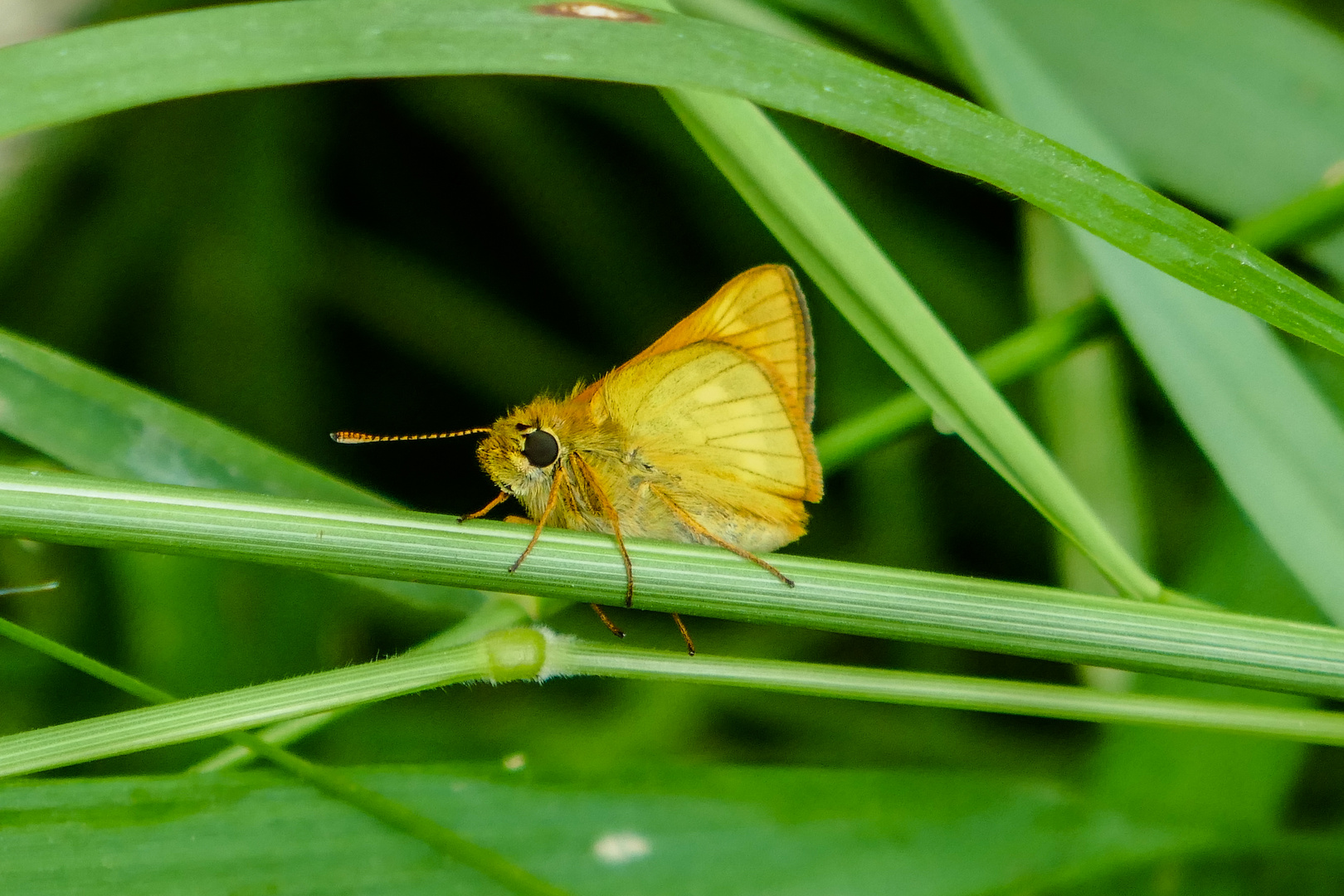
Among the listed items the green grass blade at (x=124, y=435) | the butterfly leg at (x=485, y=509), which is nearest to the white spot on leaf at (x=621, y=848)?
the butterfly leg at (x=485, y=509)

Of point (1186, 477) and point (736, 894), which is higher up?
point (1186, 477)

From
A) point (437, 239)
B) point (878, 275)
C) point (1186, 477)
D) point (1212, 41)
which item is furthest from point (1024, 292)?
point (437, 239)

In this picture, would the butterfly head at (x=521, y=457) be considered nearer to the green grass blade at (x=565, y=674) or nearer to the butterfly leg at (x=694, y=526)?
the butterfly leg at (x=694, y=526)

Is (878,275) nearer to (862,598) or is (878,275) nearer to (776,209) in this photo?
(776,209)

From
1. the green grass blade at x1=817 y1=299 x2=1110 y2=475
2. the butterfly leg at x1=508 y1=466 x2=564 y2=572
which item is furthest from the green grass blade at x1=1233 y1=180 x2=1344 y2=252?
the butterfly leg at x1=508 y1=466 x2=564 y2=572

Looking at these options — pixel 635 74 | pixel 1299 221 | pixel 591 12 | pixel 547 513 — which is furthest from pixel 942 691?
pixel 1299 221
